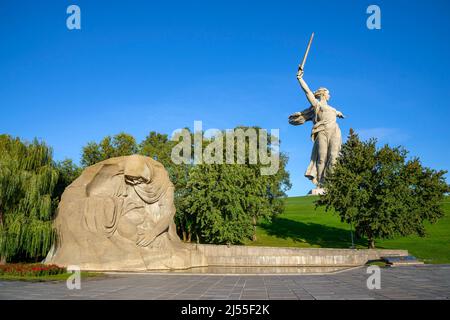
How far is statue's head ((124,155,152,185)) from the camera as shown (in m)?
23.4

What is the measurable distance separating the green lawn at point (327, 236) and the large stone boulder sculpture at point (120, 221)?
1632 cm

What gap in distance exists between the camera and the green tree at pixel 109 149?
5084 centimetres

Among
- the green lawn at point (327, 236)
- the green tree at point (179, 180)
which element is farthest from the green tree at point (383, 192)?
the green tree at point (179, 180)

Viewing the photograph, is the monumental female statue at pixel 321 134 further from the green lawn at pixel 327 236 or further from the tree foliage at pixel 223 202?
the tree foliage at pixel 223 202

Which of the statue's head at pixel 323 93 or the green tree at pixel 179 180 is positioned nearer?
the green tree at pixel 179 180

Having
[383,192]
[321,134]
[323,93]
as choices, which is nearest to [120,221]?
[383,192]

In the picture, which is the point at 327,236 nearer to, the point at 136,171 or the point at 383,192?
the point at 383,192

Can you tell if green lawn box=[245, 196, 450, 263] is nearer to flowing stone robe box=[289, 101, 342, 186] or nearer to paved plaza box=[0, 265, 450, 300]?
flowing stone robe box=[289, 101, 342, 186]

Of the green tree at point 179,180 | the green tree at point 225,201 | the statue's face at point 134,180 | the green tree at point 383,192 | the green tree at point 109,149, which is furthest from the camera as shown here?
the green tree at point 109,149

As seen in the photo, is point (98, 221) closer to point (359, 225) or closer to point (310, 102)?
point (359, 225)

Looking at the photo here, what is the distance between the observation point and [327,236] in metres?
41.1
